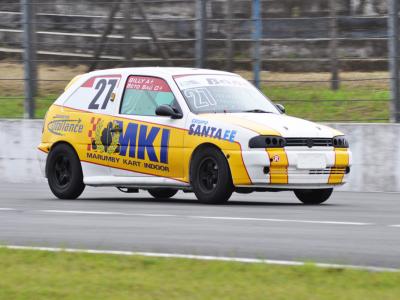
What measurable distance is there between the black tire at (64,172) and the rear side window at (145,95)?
945 mm

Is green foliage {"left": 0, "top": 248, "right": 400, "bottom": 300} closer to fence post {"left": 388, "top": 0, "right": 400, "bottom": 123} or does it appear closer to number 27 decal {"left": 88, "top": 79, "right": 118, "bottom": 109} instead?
number 27 decal {"left": 88, "top": 79, "right": 118, "bottom": 109}

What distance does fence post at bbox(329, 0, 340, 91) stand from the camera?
18328 mm

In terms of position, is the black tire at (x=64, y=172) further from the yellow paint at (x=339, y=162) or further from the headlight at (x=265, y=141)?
the yellow paint at (x=339, y=162)

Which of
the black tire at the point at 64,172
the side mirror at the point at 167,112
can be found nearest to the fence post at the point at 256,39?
the black tire at the point at 64,172

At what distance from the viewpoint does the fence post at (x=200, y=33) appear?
745 inches

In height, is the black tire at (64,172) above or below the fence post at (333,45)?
below

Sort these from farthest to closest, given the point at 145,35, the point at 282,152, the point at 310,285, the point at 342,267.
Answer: the point at 145,35
the point at 282,152
the point at 342,267
the point at 310,285

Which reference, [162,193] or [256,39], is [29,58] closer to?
[256,39]

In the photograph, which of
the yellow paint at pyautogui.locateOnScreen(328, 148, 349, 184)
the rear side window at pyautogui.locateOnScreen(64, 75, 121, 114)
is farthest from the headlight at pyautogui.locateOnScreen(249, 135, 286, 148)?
the rear side window at pyautogui.locateOnScreen(64, 75, 121, 114)

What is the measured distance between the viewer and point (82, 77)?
16125 millimetres

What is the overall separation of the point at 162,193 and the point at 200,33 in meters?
3.65

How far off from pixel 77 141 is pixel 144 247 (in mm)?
5952

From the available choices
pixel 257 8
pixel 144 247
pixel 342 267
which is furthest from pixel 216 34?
pixel 342 267

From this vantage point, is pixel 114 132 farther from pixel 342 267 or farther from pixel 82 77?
pixel 342 267
